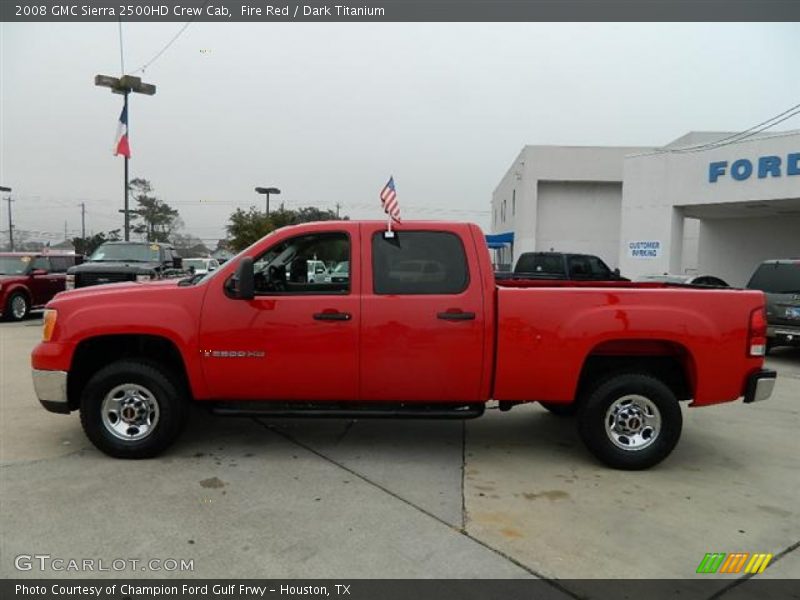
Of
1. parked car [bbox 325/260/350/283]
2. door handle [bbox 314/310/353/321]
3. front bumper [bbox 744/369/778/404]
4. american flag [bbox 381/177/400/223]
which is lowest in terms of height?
front bumper [bbox 744/369/778/404]

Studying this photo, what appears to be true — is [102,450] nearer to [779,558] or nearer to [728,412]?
[779,558]

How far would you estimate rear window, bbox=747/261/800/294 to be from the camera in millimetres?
10422

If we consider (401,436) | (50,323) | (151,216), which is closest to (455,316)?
(401,436)

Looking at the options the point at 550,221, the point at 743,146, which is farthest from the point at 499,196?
the point at 743,146

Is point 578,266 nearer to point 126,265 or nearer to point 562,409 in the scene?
point 562,409

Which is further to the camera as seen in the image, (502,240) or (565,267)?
(502,240)

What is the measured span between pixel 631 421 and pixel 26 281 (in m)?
15.3

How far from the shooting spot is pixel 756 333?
4.67 meters

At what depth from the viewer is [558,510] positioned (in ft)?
13.3

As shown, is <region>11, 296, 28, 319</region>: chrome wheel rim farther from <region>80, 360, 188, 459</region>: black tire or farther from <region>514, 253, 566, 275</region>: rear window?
<region>514, 253, 566, 275</region>: rear window

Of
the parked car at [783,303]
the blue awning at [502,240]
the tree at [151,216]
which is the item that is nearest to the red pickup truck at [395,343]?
the parked car at [783,303]

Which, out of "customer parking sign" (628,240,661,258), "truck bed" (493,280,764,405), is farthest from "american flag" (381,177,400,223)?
"customer parking sign" (628,240,661,258)

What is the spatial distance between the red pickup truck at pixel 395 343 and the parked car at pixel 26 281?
1183cm

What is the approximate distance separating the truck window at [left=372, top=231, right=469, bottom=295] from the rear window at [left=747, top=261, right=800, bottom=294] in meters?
7.95
